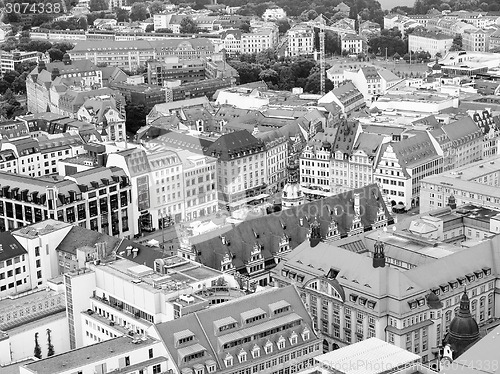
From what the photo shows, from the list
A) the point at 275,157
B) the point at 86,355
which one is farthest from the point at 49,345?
the point at 275,157

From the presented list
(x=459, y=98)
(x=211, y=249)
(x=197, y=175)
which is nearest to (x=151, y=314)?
(x=211, y=249)

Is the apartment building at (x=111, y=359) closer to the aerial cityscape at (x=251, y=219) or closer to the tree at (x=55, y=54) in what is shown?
the aerial cityscape at (x=251, y=219)

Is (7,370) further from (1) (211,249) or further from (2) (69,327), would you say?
(1) (211,249)

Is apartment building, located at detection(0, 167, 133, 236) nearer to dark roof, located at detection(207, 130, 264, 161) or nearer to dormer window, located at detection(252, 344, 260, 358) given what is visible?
dark roof, located at detection(207, 130, 264, 161)

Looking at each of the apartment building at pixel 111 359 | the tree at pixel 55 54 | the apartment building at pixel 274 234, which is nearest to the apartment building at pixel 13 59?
the tree at pixel 55 54

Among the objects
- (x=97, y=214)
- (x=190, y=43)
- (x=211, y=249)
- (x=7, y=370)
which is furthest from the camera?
(x=190, y=43)

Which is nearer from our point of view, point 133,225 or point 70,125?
point 133,225
